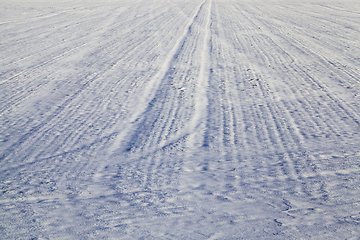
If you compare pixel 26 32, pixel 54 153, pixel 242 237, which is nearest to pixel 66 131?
pixel 54 153

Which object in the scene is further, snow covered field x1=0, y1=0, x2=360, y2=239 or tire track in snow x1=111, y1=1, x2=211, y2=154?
tire track in snow x1=111, y1=1, x2=211, y2=154

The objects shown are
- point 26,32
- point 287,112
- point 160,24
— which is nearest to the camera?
point 287,112

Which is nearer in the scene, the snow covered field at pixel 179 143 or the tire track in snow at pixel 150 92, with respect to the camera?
the snow covered field at pixel 179 143

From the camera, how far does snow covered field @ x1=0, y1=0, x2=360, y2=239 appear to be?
3.92 metres

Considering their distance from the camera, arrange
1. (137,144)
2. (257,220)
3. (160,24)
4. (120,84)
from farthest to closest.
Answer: (160,24) < (120,84) < (137,144) < (257,220)

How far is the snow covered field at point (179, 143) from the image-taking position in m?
3.92

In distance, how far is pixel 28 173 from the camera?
15.8 feet

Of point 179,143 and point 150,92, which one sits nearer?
point 179,143

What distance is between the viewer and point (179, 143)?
18.7 feet

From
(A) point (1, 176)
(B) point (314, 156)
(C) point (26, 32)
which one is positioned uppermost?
(C) point (26, 32)

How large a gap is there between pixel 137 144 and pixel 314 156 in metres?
3.29

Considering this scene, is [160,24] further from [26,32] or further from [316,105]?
[316,105]

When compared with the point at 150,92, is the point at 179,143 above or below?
below

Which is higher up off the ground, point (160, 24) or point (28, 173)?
point (160, 24)
